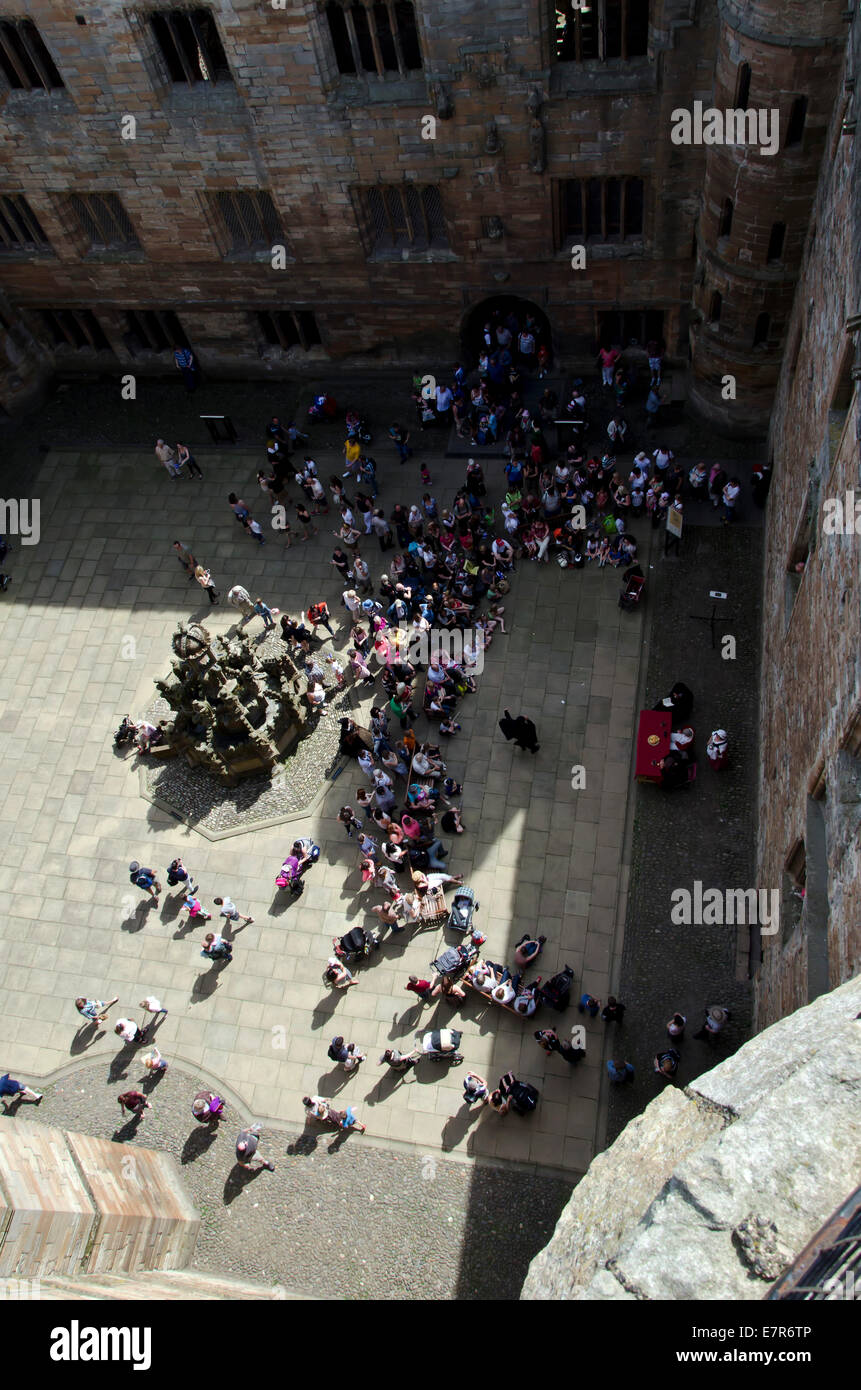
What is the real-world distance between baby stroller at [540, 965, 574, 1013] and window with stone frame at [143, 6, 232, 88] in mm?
23060

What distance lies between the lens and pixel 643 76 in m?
22.9

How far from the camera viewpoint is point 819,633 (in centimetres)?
1520

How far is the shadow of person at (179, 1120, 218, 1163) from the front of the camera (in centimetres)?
1914

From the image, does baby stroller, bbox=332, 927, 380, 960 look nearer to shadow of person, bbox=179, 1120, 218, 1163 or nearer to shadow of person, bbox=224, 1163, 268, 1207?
shadow of person, bbox=179, 1120, 218, 1163

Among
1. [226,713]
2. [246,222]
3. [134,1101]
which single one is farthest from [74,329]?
[134,1101]

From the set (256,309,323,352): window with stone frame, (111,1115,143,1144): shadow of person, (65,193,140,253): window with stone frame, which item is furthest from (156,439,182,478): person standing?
(111,1115,143,1144): shadow of person

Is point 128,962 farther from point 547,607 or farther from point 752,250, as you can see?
point 752,250

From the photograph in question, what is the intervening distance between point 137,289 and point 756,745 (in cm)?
2281

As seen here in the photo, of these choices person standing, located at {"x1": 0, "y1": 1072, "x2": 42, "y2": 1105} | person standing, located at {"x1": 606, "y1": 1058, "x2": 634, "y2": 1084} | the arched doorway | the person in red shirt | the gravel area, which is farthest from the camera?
the arched doorway

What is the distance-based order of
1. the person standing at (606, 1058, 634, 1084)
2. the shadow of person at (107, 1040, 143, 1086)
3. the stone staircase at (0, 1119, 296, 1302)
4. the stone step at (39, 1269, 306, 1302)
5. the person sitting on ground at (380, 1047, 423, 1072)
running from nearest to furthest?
the stone step at (39, 1269, 306, 1302), the stone staircase at (0, 1119, 296, 1302), the person standing at (606, 1058, 634, 1084), the person sitting on ground at (380, 1047, 423, 1072), the shadow of person at (107, 1040, 143, 1086)

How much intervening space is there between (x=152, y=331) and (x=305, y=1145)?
987 inches

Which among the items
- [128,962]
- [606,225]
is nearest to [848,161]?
[606,225]

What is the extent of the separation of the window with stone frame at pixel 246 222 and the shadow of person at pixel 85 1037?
2117cm

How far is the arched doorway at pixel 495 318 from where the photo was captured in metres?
29.0
